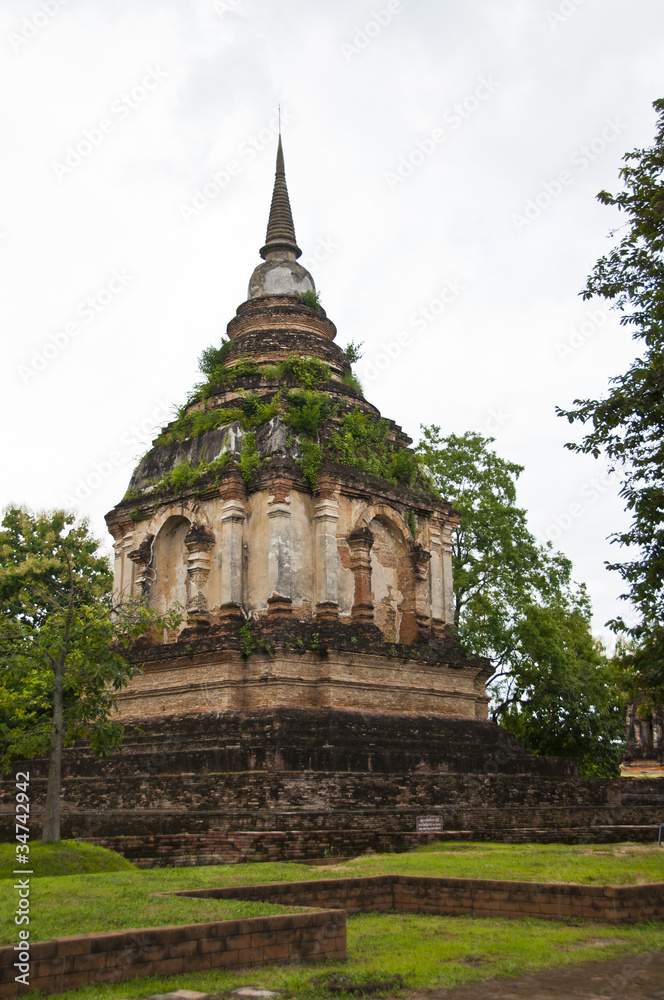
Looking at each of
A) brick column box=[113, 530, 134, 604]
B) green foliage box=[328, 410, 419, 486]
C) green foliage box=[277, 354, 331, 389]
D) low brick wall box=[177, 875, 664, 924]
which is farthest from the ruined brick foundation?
green foliage box=[277, 354, 331, 389]

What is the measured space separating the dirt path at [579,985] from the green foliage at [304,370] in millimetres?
18012

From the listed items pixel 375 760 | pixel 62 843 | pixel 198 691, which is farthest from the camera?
pixel 198 691

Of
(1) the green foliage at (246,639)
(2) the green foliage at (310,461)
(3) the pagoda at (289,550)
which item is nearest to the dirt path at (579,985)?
(3) the pagoda at (289,550)

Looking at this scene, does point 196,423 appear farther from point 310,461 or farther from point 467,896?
point 467,896

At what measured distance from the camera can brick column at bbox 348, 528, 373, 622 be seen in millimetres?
21281

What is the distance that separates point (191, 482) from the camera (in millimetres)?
22594

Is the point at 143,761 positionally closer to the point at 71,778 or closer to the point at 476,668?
the point at 71,778

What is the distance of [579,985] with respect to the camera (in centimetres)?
729

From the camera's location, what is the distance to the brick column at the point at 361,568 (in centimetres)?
2128

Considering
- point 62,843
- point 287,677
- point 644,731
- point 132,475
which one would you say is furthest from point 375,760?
point 644,731

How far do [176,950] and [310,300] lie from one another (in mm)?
22307

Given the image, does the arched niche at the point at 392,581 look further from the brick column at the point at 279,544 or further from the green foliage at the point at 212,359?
the green foliage at the point at 212,359

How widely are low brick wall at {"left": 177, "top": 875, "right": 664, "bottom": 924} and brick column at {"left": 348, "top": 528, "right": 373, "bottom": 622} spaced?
1059 cm

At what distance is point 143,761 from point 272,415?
8.92 m
